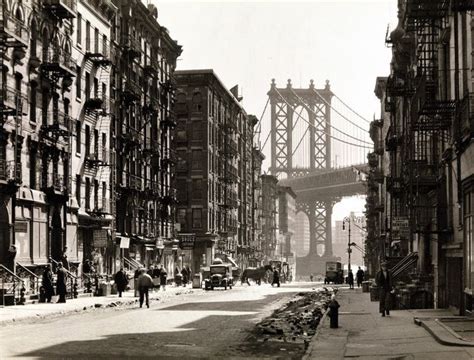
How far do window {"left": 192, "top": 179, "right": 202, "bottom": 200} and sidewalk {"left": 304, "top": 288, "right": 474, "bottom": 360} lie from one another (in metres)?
60.3

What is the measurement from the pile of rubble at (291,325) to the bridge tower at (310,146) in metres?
Result: 114

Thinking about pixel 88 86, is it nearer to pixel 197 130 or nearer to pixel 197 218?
pixel 197 130

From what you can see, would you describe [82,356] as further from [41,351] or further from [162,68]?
[162,68]

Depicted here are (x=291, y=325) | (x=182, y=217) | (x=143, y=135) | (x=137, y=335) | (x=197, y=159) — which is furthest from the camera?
(x=197, y=159)

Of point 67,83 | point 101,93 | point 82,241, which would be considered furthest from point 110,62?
point 82,241

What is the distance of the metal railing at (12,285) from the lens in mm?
37438

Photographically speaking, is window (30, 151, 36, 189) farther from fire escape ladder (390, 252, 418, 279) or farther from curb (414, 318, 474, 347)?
curb (414, 318, 474, 347)

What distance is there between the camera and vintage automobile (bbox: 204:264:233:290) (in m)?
62.6

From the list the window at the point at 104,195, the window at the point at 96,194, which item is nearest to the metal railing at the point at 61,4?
the window at the point at 96,194

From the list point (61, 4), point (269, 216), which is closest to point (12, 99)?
point (61, 4)

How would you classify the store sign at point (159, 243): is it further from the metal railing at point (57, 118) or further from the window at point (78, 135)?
the metal railing at point (57, 118)

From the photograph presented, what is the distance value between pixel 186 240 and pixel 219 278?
70.3 feet

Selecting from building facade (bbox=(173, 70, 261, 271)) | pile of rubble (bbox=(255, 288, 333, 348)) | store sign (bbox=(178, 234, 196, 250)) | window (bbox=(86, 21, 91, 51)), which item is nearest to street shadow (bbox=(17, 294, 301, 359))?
pile of rubble (bbox=(255, 288, 333, 348))

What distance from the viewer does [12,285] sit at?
126ft
